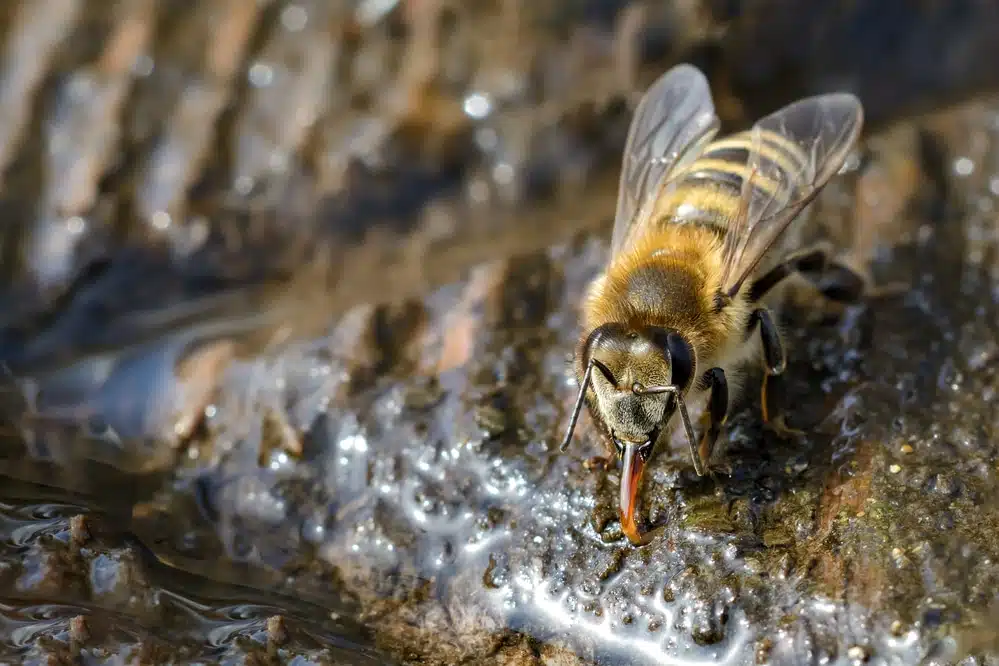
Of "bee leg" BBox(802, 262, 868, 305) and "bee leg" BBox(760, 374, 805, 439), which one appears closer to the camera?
"bee leg" BBox(760, 374, 805, 439)

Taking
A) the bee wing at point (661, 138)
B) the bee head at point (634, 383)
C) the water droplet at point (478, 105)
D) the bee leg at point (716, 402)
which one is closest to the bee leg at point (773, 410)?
the bee leg at point (716, 402)

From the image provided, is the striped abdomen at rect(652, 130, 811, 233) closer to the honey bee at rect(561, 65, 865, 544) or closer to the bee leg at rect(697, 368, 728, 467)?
the honey bee at rect(561, 65, 865, 544)

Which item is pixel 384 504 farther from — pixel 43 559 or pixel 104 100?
pixel 104 100

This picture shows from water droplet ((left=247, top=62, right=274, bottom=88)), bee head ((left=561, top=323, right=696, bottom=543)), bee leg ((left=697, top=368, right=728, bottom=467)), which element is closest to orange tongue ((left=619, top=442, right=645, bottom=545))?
bee head ((left=561, top=323, right=696, bottom=543))

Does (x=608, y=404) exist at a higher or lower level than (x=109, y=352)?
higher

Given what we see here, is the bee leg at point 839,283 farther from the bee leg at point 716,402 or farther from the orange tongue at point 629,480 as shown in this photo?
the orange tongue at point 629,480

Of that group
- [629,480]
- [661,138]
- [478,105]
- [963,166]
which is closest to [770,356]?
[629,480]

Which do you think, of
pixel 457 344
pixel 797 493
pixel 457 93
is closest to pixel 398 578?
pixel 457 344
